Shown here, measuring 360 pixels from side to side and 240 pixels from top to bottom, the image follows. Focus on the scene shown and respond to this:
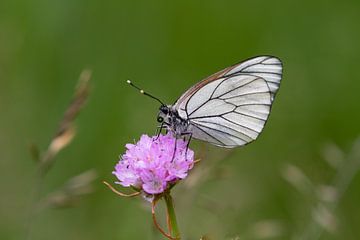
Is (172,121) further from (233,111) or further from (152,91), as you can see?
(152,91)

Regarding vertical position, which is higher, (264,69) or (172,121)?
(264,69)

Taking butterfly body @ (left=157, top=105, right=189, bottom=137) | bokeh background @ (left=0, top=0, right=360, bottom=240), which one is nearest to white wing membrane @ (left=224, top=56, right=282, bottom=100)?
butterfly body @ (left=157, top=105, right=189, bottom=137)

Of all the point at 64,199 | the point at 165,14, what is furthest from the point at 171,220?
the point at 165,14

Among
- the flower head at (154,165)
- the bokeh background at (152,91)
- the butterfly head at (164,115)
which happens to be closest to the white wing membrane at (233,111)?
the butterfly head at (164,115)

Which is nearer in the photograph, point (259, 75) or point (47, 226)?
point (259, 75)

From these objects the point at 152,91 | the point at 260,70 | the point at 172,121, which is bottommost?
the point at 152,91

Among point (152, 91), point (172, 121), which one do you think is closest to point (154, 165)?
point (172, 121)

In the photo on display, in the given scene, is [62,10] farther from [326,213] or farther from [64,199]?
[326,213]
